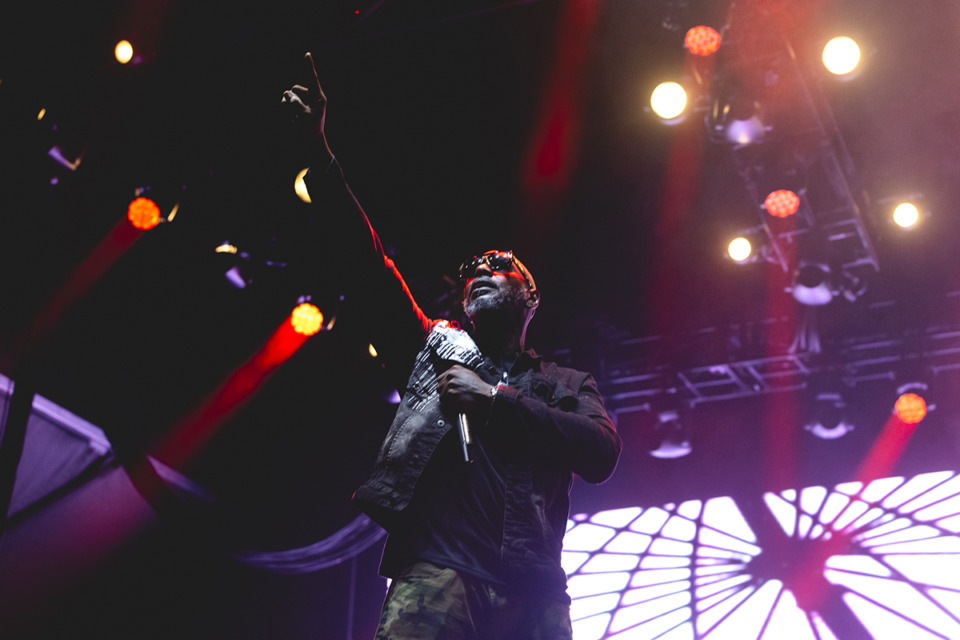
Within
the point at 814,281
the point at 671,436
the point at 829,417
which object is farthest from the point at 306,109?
the point at 829,417

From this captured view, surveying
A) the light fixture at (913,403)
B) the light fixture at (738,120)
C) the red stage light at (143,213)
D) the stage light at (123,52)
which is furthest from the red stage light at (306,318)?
the light fixture at (913,403)

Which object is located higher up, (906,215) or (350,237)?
(906,215)

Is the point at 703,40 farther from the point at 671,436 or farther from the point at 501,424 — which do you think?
the point at 501,424

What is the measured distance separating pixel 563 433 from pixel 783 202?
3.88 m

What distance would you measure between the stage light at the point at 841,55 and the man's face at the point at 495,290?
10.1ft

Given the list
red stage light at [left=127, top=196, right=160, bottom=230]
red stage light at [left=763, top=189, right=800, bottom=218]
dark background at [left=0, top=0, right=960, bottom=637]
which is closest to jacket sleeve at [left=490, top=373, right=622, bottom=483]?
dark background at [left=0, top=0, right=960, bottom=637]

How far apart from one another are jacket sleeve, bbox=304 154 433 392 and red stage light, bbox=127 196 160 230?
305 cm

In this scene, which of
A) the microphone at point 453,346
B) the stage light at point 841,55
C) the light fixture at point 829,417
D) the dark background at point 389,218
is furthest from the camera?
the light fixture at point 829,417

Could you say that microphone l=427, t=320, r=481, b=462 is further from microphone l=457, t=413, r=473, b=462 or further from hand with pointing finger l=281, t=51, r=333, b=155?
hand with pointing finger l=281, t=51, r=333, b=155

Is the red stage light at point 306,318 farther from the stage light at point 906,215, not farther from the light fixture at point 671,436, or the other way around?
the stage light at point 906,215

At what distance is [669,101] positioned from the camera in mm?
4629

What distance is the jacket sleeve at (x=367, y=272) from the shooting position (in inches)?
71.1

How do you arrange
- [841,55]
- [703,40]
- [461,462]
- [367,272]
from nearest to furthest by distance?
1. [461,462]
2. [367,272]
3. [841,55]
4. [703,40]

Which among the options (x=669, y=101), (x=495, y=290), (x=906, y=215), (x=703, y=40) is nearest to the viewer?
(x=495, y=290)
